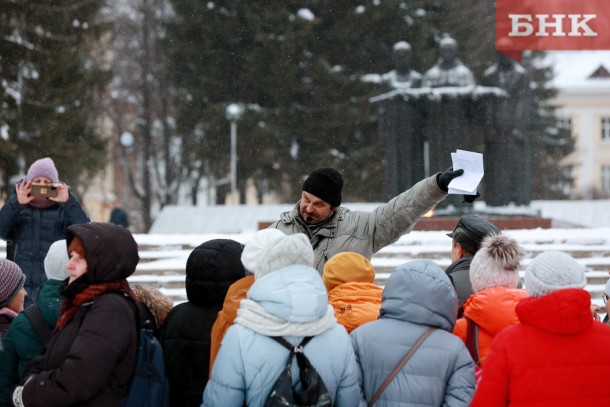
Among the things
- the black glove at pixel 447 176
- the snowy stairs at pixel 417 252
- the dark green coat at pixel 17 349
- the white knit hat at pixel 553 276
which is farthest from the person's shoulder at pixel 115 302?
the snowy stairs at pixel 417 252

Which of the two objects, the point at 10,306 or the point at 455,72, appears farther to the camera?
the point at 455,72

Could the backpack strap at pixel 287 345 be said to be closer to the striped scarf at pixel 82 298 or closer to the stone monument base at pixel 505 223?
the striped scarf at pixel 82 298

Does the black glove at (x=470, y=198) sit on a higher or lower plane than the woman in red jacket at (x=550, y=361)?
higher

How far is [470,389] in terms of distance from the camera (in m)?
3.37

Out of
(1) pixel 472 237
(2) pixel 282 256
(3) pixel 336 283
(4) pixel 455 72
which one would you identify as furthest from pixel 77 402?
(4) pixel 455 72

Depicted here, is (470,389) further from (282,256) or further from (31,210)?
(31,210)

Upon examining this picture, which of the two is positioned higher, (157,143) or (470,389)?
(157,143)

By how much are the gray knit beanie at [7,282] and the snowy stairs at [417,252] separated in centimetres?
779

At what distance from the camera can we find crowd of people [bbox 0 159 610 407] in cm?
312

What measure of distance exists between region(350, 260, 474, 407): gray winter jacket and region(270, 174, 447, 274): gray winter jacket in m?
1.29

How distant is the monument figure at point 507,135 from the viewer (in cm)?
1867

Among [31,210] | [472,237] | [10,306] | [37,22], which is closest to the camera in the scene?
[10,306]

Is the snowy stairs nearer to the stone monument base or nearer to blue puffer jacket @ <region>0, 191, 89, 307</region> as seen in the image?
the stone monument base

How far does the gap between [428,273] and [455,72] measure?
1540 centimetres
